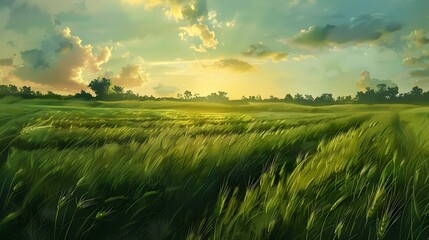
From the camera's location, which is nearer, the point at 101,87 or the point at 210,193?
the point at 210,193

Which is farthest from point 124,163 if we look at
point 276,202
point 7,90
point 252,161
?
point 7,90

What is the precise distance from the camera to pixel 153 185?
2.93m

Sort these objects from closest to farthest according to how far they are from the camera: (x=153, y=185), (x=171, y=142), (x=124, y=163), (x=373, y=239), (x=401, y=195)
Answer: (x=373, y=239) → (x=401, y=195) → (x=153, y=185) → (x=124, y=163) → (x=171, y=142)

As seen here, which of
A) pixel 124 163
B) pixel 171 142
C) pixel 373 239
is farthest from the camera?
pixel 171 142

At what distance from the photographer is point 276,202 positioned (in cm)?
249

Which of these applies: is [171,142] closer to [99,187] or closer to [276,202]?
[99,187]

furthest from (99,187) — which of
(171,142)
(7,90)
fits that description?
(7,90)

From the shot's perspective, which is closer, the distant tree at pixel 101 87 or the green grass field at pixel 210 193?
the green grass field at pixel 210 193

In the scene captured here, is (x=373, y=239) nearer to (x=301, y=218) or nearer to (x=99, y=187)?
(x=301, y=218)

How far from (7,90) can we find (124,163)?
7727 centimetres

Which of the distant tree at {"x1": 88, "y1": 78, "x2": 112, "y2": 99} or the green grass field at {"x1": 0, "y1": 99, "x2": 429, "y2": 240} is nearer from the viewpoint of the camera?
the green grass field at {"x1": 0, "y1": 99, "x2": 429, "y2": 240}

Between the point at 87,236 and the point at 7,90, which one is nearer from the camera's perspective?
the point at 87,236

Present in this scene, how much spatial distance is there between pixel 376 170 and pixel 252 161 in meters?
0.79

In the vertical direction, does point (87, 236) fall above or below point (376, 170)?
below
